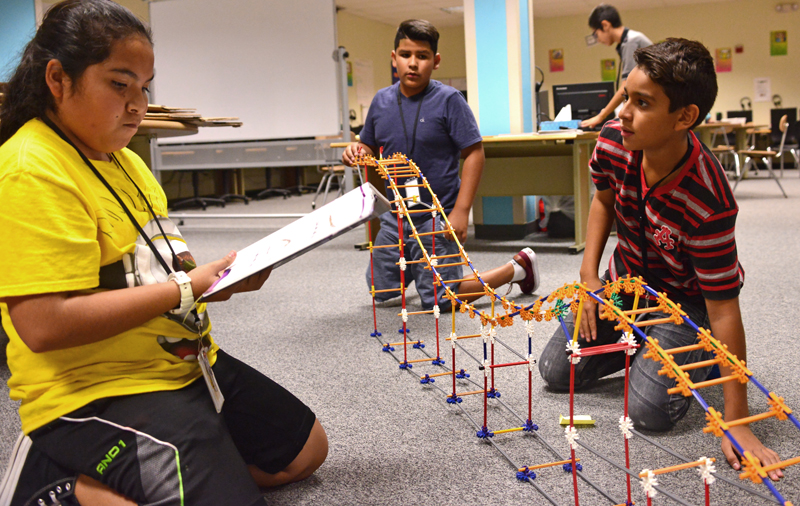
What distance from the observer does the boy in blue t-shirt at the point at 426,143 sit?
2562mm

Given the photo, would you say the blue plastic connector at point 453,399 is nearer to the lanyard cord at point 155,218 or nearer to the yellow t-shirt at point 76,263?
the yellow t-shirt at point 76,263

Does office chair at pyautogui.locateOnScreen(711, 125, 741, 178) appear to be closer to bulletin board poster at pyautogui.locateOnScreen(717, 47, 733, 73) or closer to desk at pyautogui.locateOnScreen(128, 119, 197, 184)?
bulletin board poster at pyautogui.locateOnScreen(717, 47, 733, 73)

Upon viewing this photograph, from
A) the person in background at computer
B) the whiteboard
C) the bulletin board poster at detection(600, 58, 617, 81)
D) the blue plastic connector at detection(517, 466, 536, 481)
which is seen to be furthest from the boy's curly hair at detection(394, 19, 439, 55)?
the bulletin board poster at detection(600, 58, 617, 81)

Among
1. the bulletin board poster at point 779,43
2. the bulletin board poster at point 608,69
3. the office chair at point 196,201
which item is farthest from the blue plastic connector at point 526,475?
the bulletin board poster at point 779,43

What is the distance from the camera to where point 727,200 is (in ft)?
4.40

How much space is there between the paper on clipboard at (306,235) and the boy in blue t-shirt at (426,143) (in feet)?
4.98

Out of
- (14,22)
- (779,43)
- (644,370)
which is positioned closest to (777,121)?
(779,43)

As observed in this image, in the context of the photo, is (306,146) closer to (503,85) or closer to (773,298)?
(503,85)

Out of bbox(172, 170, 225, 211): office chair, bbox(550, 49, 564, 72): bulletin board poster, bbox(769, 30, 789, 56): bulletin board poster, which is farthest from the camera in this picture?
bbox(550, 49, 564, 72): bulletin board poster

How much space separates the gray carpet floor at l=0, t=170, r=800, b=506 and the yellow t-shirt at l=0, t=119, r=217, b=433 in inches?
17.2

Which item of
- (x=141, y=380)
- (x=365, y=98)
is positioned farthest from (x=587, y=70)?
(x=141, y=380)

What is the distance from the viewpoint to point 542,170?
4.23m

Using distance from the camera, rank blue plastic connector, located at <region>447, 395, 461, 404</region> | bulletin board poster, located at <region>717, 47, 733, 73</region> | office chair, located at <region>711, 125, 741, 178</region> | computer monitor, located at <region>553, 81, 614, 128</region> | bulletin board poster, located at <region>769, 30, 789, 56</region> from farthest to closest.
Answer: bulletin board poster, located at <region>717, 47, 733, 73</region> < bulletin board poster, located at <region>769, 30, 789, 56</region> < office chair, located at <region>711, 125, 741, 178</region> < computer monitor, located at <region>553, 81, 614, 128</region> < blue plastic connector, located at <region>447, 395, 461, 404</region>

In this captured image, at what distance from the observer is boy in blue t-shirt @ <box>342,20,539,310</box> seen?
2562 mm
